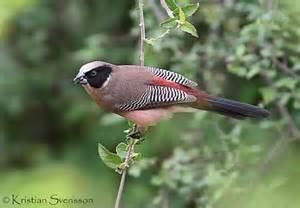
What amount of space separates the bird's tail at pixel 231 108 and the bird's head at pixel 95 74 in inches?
15.3

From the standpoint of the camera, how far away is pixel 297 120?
4.11m

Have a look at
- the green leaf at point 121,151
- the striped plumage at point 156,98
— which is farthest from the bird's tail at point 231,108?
the green leaf at point 121,151

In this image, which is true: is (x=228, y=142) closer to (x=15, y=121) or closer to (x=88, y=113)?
(x=88, y=113)

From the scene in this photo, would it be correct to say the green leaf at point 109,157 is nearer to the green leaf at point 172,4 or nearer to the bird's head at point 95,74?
the bird's head at point 95,74

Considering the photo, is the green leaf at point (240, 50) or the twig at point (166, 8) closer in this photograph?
the twig at point (166, 8)

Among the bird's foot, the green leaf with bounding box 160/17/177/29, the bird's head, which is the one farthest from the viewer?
the bird's head

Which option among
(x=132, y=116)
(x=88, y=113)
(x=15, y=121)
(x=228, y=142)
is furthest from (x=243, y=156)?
(x=15, y=121)

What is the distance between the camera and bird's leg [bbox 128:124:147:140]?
295 cm

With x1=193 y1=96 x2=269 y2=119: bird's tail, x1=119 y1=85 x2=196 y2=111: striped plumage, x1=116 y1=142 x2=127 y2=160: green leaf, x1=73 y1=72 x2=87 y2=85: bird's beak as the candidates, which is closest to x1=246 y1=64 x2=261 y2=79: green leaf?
x1=193 y1=96 x2=269 y2=119: bird's tail

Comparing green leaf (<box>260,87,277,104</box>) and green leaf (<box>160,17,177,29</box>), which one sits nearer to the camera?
green leaf (<box>160,17,177,29</box>)

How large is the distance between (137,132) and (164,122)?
151 cm

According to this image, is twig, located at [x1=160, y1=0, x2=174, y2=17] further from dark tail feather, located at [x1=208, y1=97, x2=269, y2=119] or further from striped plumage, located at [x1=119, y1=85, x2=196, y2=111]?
dark tail feather, located at [x1=208, y1=97, x2=269, y2=119]

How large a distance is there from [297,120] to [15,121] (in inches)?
75.5

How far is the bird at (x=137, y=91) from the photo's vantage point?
3.09 meters
